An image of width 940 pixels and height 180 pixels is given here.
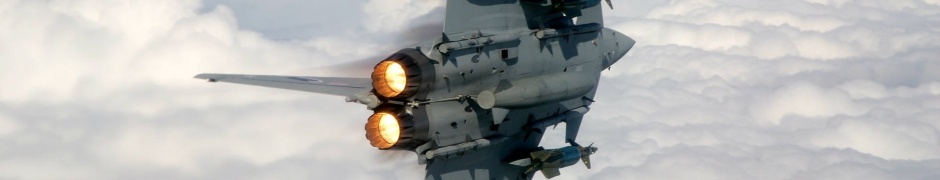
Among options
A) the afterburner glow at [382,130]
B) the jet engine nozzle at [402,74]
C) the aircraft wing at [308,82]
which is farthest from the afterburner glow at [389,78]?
the aircraft wing at [308,82]

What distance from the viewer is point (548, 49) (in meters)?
27.8

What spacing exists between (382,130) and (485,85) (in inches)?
118

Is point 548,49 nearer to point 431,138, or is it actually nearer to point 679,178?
point 431,138

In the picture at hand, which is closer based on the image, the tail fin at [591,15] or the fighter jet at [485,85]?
the fighter jet at [485,85]

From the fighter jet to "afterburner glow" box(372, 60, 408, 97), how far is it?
0.9 inches

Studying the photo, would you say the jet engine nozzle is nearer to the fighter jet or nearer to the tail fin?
the fighter jet

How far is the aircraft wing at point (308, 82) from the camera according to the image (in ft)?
87.6

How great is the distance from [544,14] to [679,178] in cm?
7852

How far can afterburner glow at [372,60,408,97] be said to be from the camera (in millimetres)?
24328

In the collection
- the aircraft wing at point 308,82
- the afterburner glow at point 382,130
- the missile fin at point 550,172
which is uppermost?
the aircraft wing at point 308,82

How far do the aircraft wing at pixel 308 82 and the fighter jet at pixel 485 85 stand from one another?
0.09ft

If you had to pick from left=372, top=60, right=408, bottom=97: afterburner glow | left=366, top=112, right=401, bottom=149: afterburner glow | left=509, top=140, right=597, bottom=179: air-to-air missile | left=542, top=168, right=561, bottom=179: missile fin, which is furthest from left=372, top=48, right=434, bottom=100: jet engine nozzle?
left=542, top=168, right=561, bottom=179: missile fin

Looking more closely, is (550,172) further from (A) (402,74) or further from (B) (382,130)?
(A) (402,74)

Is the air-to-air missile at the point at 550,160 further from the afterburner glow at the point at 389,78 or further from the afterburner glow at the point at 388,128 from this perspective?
the afterburner glow at the point at 389,78
